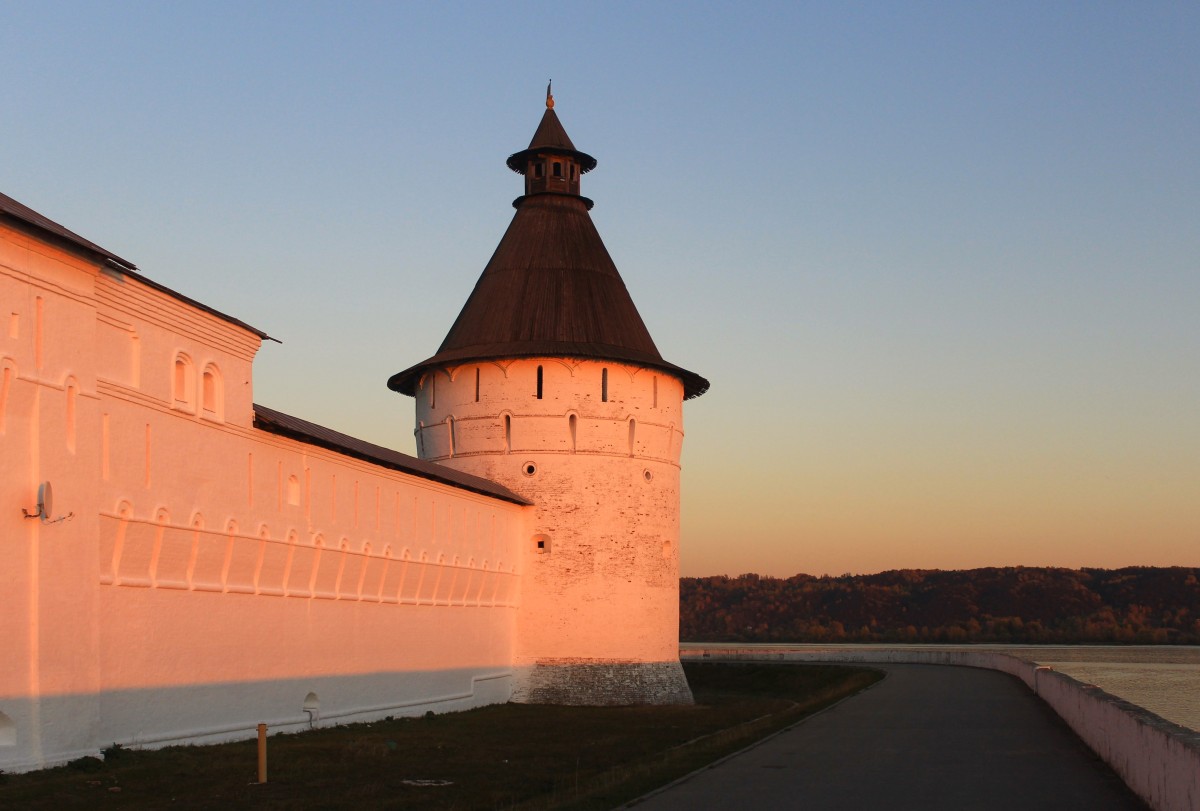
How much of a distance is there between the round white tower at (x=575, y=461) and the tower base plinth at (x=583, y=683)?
1.0 inches

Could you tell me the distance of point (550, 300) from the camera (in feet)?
106

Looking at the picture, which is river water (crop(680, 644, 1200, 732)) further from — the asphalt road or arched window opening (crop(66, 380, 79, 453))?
arched window opening (crop(66, 380, 79, 453))

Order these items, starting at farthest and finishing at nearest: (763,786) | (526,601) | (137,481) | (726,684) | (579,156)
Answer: (726,684)
(579,156)
(526,601)
(137,481)
(763,786)

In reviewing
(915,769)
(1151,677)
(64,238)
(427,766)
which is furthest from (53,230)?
(1151,677)

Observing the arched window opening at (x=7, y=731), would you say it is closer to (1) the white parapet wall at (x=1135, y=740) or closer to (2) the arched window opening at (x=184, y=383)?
(2) the arched window opening at (x=184, y=383)

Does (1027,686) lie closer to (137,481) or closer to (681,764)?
(681,764)

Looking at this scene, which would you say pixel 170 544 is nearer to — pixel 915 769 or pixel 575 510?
pixel 915 769

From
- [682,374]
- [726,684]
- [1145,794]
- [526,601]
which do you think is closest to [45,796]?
[1145,794]

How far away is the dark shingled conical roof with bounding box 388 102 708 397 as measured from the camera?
104 feet

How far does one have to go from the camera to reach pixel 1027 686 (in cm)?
3275

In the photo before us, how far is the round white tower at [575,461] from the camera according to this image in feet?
102

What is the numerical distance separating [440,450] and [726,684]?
1779 cm

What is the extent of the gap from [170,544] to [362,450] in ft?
19.4

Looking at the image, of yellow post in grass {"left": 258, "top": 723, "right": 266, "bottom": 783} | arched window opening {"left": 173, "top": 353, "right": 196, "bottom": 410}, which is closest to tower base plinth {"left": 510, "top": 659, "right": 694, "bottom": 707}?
arched window opening {"left": 173, "top": 353, "right": 196, "bottom": 410}
